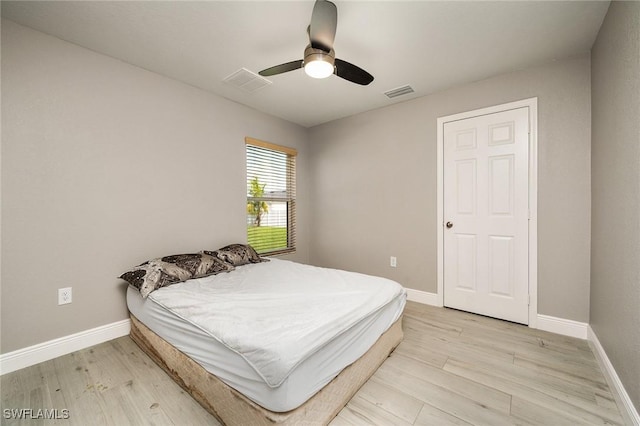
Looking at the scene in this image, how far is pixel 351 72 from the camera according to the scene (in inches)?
73.1

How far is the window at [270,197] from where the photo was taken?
11.4 feet

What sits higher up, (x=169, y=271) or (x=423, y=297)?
(x=169, y=271)

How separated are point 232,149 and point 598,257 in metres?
3.70

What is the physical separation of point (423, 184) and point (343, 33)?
6.22 feet

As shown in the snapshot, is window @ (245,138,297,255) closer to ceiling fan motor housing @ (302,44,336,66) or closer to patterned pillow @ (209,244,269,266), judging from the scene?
patterned pillow @ (209,244,269,266)

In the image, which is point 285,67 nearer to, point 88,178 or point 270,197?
point 88,178

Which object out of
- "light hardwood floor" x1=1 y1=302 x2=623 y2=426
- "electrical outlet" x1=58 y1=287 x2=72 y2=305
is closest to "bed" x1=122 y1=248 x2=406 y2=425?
"light hardwood floor" x1=1 y1=302 x2=623 y2=426

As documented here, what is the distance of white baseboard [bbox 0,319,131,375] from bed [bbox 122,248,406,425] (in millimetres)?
169

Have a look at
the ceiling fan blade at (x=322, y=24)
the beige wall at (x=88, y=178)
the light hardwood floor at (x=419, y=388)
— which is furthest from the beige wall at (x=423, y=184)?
the ceiling fan blade at (x=322, y=24)

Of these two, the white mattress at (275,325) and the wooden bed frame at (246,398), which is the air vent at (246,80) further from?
the wooden bed frame at (246,398)

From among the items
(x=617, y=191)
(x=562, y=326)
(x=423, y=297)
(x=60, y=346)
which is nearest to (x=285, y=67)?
(x=617, y=191)

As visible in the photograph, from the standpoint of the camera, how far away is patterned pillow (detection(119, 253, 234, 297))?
6.70 ft

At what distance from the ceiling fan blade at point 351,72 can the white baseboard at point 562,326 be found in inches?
107

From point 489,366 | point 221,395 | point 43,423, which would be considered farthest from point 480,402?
point 43,423
